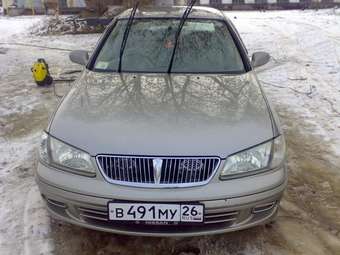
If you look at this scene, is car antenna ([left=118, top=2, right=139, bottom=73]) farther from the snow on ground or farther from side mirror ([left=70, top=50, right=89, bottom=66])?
the snow on ground

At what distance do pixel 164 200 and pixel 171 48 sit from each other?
1.85m

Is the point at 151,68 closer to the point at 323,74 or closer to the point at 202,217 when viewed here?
the point at 202,217

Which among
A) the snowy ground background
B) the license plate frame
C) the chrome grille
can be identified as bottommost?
the snowy ground background

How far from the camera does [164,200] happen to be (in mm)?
2436

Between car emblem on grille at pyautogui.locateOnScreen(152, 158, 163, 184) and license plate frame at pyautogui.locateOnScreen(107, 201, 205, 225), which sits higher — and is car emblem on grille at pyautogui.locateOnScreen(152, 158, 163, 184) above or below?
above

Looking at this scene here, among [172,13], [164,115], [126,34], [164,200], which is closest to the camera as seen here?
[164,200]

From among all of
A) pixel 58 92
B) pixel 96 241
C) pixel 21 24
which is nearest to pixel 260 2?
pixel 21 24

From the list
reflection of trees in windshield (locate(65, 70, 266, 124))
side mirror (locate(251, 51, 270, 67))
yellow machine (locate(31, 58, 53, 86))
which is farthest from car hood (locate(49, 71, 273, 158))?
yellow machine (locate(31, 58, 53, 86))

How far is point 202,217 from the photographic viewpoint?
2.47 metres

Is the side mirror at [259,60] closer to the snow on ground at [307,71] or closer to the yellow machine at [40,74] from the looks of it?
the snow on ground at [307,71]

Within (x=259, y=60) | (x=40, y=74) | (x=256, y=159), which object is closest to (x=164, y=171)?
(x=256, y=159)

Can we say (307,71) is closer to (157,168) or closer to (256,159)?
(256,159)

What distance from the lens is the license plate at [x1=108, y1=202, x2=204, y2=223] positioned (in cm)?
245

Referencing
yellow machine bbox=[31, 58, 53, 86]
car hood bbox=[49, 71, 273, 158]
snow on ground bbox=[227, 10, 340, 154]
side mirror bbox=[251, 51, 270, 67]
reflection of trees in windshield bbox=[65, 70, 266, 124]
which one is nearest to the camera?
car hood bbox=[49, 71, 273, 158]
